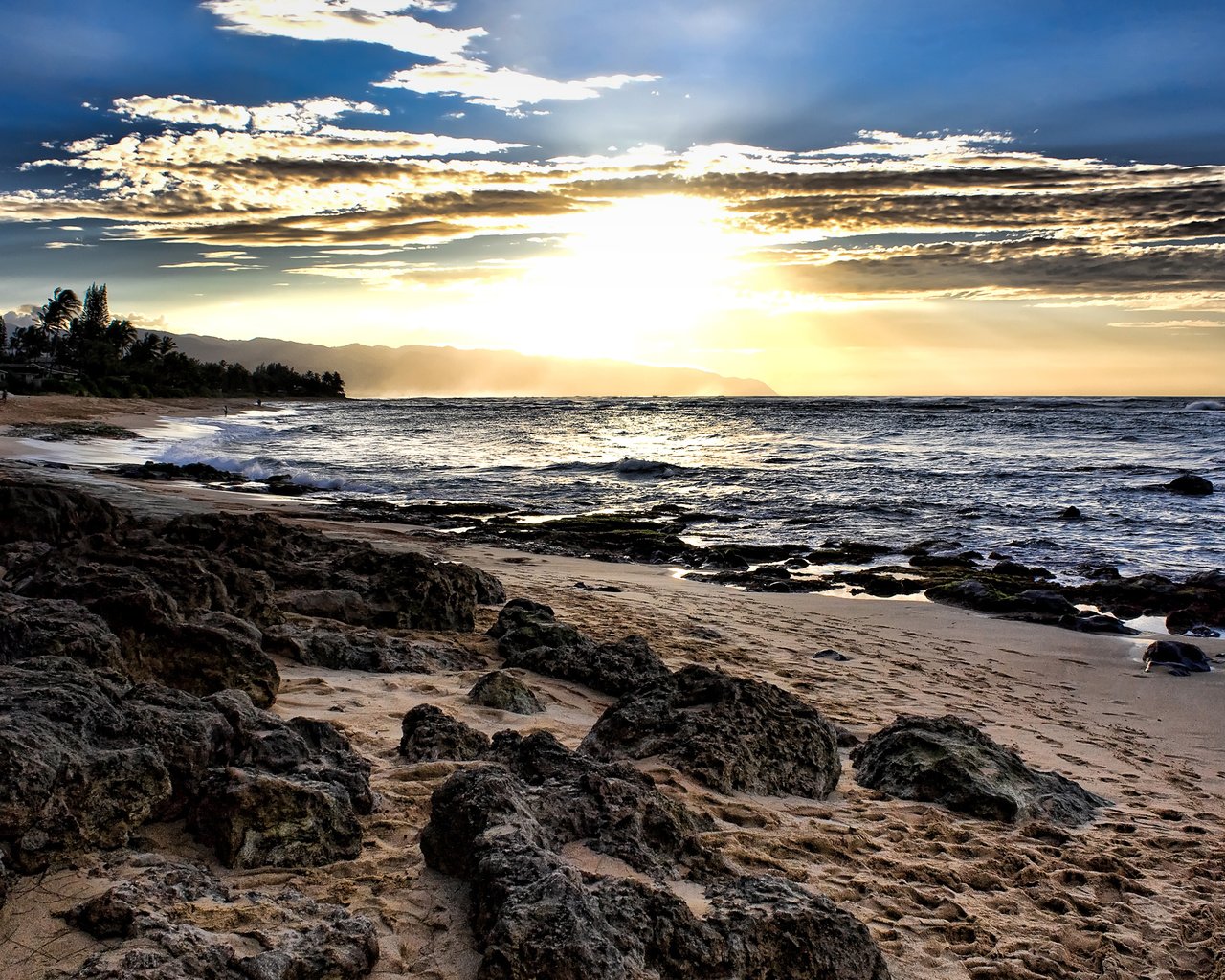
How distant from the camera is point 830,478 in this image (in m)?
28.0

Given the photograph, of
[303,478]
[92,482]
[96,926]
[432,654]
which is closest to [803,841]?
[96,926]

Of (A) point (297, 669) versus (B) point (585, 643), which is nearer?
(A) point (297, 669)

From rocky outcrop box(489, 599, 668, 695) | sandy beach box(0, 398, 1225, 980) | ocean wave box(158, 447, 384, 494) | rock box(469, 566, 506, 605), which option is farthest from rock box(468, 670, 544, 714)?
ocean wave box(158, 447, 384, 494)

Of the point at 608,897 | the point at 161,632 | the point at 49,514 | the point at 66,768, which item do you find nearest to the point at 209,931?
the point at 66,768

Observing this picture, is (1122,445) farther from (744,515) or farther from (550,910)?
(550,910)

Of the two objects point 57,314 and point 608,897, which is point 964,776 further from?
point 57,314

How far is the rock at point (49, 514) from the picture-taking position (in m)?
8.60

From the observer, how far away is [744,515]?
66.8 feet

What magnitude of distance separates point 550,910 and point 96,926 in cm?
135

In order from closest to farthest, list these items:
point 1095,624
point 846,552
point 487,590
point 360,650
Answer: point 360,650 < point 487,590 < point 1095,624 < point 846,552

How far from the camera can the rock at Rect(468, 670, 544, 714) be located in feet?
18.9

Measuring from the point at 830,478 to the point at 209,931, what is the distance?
87.4 ft

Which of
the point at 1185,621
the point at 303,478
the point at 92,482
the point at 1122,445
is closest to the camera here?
the point at 1185,621

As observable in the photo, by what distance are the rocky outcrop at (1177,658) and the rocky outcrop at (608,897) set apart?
7.10 metres
